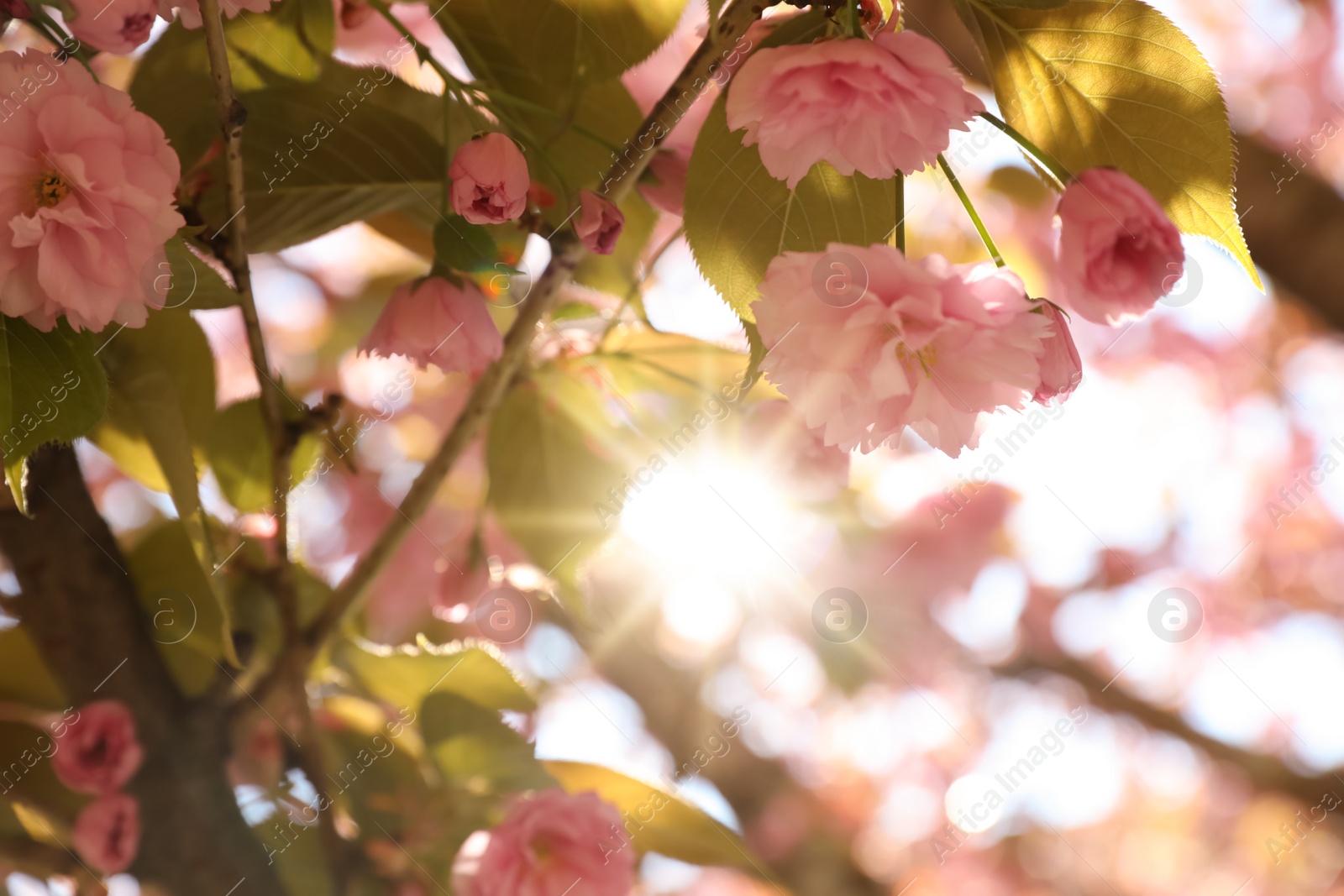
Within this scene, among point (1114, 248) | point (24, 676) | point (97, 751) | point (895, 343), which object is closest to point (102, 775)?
point (97, 751)

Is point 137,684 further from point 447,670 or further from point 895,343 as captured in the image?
point 895,343

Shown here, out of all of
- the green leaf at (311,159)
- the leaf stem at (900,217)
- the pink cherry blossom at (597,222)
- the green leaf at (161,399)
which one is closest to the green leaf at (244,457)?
the green leaf at (161,399)

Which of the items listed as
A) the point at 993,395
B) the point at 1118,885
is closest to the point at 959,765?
the point at 1118,885

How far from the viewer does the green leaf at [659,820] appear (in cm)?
64

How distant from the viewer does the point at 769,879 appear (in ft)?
1.97

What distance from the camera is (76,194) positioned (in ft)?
1.19

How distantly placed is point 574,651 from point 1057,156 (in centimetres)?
132

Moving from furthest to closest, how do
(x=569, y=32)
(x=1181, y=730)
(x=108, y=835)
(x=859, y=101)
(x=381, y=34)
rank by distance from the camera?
(x=1181, y=730) → (x=381, y=34) → (x=108, y=835) → (x=569, y=32) → (x=859, y=101)

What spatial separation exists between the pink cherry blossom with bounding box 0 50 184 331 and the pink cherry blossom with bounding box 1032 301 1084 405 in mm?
397

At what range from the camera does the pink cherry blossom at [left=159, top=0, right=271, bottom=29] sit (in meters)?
0.39

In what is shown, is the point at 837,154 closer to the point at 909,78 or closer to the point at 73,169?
the point at 909,78

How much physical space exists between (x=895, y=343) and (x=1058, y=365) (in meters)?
0.08

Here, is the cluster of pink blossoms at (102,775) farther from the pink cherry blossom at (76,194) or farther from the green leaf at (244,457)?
the pink cherry blossom at (76,194)

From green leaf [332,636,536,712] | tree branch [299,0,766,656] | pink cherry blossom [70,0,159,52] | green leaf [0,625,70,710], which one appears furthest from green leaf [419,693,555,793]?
pink cherry blossom [70,0,159,52]
